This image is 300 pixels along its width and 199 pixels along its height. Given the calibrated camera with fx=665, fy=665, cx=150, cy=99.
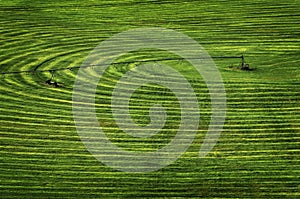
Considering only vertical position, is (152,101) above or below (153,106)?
above

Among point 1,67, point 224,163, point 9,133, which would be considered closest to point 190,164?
point 224,163

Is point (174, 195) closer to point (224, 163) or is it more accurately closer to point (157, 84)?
point (224, 163)

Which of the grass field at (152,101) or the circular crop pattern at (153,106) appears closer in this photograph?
the grass field at (152,101)

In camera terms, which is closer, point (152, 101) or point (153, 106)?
point (153, 106)
